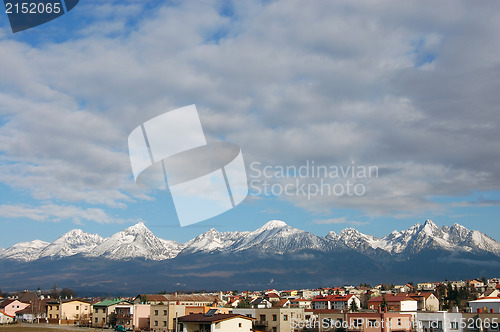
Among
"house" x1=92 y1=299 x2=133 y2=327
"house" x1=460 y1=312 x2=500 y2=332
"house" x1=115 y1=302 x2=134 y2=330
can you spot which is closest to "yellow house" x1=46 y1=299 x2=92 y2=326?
"house" x1=92 y1=299 x2=133 y2=327

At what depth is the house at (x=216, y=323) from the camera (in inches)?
2192

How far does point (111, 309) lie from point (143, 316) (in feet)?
25.4

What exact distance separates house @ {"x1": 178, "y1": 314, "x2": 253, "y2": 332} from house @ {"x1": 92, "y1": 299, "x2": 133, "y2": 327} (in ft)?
72.3

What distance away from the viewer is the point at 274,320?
2655 inches

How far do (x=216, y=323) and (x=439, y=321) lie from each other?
85.2 ft

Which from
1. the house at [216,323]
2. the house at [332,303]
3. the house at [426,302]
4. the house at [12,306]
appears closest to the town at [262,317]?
the house at [216,323]

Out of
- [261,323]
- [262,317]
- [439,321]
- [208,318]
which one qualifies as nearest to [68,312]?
[262,317]

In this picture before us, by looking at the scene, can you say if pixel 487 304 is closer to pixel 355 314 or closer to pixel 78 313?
pixel 355 314

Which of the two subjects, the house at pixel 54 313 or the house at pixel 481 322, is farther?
the house at pixel 54 313

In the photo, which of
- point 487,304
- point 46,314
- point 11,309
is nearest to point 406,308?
point 487,304

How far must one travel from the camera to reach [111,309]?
260ft

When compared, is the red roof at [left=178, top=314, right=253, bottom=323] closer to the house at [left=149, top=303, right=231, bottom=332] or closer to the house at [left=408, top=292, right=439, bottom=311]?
the house at [left=149, top=303, right=231, bottom=332]

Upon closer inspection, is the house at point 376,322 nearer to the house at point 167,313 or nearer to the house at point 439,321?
the house at point 439,321

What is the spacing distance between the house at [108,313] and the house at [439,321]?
39902 mm
